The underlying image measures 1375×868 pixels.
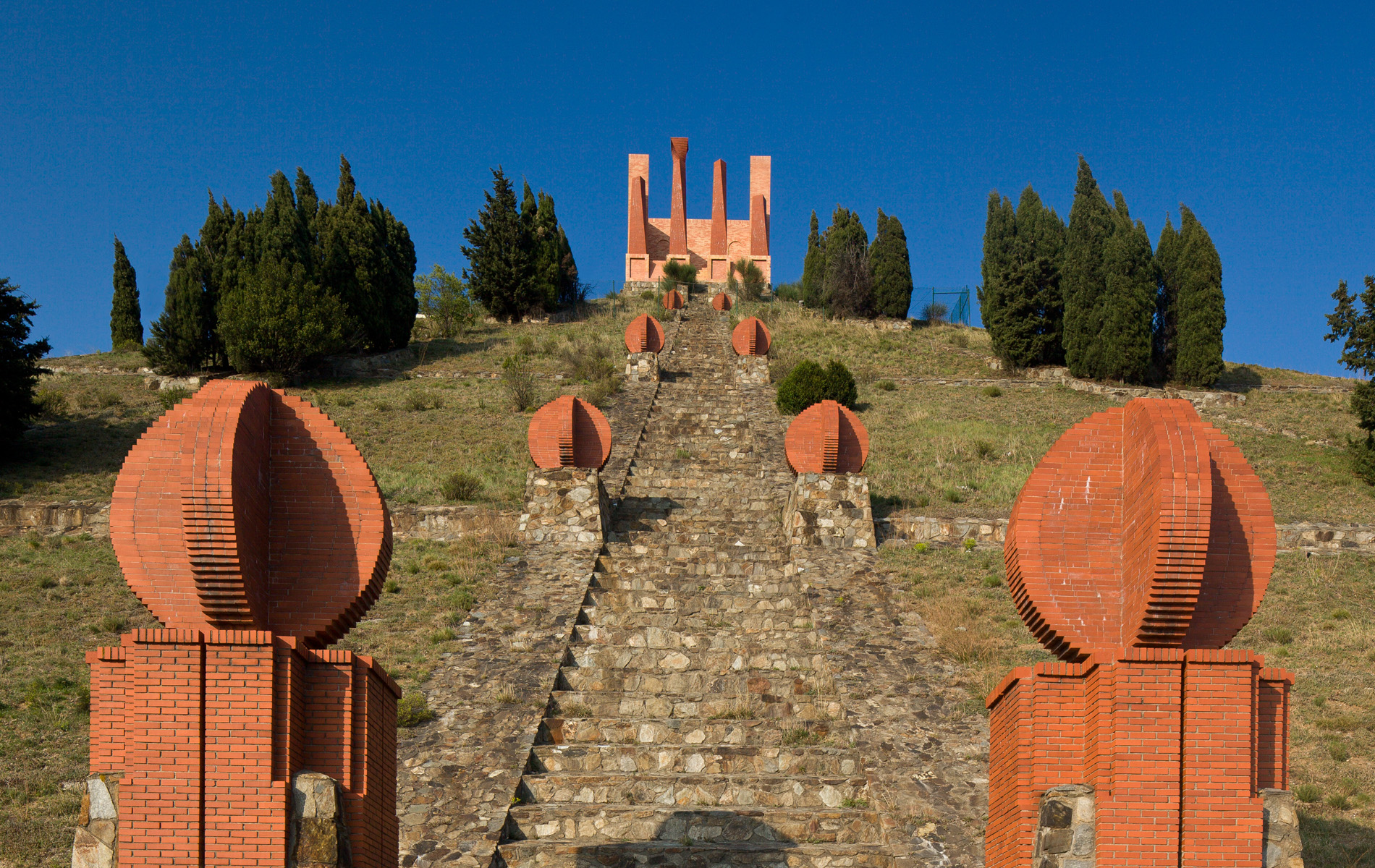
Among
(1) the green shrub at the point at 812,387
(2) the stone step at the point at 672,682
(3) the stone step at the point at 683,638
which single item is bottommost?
(2) the stone step at the point at 672,682

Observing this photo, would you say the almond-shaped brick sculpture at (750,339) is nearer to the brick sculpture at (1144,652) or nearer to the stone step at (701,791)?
the stone step at (701,791)

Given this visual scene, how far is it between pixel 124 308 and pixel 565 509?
2769 cm

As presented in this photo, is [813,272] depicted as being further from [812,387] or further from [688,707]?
[688,707]

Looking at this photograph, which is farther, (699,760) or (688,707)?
(688,707)

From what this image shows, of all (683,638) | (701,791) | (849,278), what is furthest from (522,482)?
(849,278)

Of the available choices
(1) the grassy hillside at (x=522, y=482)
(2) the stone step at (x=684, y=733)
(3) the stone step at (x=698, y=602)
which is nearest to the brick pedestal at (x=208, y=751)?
(1) the grassy hillside at (x=522, y=482)

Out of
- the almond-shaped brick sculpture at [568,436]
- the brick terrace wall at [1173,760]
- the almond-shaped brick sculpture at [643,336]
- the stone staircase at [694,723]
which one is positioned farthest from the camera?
the almond-shaped brick sculpture at [643,336]

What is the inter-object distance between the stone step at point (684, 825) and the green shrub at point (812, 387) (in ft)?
44.9

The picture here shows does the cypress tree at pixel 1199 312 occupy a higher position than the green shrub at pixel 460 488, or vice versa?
the cypress tree at pixel 1199 312

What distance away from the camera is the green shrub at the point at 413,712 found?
803cm

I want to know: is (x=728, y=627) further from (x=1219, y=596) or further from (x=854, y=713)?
(x=1219, y=596)

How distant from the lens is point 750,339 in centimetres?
2350

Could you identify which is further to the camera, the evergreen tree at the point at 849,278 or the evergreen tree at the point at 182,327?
the evergreen tree at the point at 849,278

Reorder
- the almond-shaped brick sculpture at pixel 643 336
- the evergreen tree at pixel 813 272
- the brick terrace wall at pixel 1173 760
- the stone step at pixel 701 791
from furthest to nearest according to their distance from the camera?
1. the evergreen tree at pixel 813 272
2. the almond-shaped brick sculpture at pixel 643 336
3. the stone step at pixel 701 791
4. the brick terrace wall at pixel 1173 760
